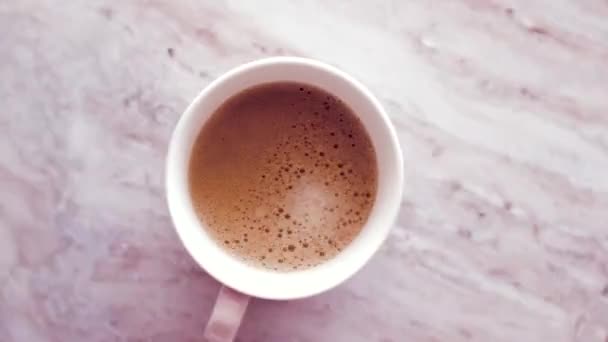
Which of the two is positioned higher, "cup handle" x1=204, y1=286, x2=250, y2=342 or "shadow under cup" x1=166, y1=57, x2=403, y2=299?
"shadow under cup" x1=166, y1=57, x2=403, y2=299

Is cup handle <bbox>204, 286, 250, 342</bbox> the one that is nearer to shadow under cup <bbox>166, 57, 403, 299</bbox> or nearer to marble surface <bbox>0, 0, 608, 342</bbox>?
shadow under cup <bbox>166, 57, 403, 299</bbox>

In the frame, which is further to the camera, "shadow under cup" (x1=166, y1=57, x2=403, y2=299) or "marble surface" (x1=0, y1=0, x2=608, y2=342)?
"marble surface" (x1=0, y1=0, x2=608, y2=342)

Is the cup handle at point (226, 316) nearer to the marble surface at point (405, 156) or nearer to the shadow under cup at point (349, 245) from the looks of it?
the shadow under cup at point (349, 245)

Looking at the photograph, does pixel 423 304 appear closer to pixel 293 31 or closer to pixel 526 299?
pixel 526 299

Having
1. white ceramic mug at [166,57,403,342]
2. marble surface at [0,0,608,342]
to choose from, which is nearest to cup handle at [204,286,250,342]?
white ceramic mug at [166,57,403,342]

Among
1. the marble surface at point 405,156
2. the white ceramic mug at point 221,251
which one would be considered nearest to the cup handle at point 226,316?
the white ceramic mug at point 221,251

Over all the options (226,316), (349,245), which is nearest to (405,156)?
(349,245)

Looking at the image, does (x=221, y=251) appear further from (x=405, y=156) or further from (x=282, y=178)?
(x=405, y=156)
